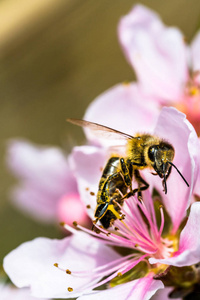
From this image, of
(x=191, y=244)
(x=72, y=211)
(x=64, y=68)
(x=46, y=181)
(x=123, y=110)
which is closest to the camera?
(x=191, y=244)

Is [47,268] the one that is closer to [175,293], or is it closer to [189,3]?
[175,293]

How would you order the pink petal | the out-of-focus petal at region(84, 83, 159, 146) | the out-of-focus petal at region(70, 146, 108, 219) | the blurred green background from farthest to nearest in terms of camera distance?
the blurred green background < the pink petal < the out-of-focus petal at region(84, 83, 159, 146) < the out-of-focus petal at region(70, 146, 108, 219)

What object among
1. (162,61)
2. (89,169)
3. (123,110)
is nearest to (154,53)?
(162,61)

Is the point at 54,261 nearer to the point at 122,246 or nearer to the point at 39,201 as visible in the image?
the point at 122,246

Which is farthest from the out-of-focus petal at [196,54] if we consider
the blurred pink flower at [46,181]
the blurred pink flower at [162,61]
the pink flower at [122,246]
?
the blurred pink flower at [46,181]

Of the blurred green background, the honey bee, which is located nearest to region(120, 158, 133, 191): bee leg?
the honey bee

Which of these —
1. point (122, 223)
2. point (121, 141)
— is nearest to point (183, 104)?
point (121, 141)

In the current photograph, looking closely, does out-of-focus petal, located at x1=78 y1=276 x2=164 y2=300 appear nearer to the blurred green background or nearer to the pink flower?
the pink flower
